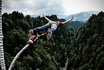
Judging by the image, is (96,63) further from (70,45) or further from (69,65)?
(70,45)

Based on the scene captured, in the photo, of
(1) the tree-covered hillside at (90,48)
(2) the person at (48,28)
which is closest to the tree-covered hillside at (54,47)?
(1) the tree-covered hillside at (90,48)

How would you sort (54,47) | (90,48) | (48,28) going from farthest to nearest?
(54,47)
(90,48)
(48,28)

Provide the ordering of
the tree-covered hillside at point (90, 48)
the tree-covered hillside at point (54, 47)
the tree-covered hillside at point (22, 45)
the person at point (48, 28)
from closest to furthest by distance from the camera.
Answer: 1. the person at point (48, 28)
2. the tree-covered hillside at point (22, 45)
3. the tree-covered hillside at point (54, 47)
4. the tree-covered hillside at point (90, 48)

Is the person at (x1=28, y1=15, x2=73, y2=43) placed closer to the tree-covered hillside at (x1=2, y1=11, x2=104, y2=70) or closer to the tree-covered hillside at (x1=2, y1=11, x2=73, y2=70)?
the tree-covered hillside at (x1=2, y1=11, x2=104, y2=70)

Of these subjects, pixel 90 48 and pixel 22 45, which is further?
pixel 90 48

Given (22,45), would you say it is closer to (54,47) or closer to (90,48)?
(54,47)

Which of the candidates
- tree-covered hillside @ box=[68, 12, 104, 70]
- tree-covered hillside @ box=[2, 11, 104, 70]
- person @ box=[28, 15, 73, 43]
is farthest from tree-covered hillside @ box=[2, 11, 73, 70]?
person @ box=[28, 15, 73, 43]

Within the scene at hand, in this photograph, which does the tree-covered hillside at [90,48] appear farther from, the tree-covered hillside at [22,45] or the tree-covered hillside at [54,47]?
the tree-covered hillside at [22,45]

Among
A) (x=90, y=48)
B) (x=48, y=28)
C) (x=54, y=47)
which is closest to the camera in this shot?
(x=48, y=28)

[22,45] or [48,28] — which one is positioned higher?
[48,28]

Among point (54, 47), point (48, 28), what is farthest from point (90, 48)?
point (48, 28)

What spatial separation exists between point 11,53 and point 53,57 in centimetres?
1990

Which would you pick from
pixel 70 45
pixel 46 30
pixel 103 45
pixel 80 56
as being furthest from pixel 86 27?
pixel 46 30

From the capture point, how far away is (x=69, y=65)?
449 ft
